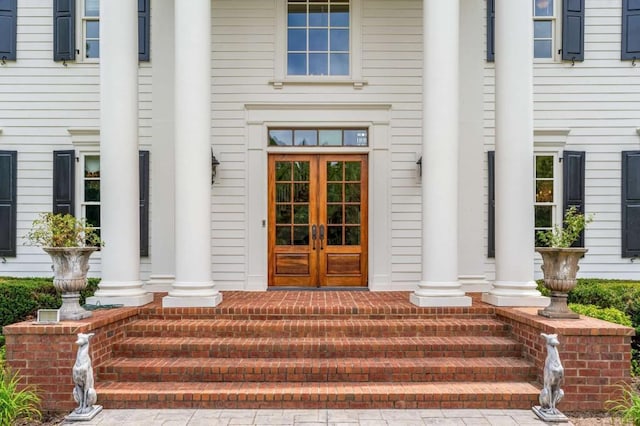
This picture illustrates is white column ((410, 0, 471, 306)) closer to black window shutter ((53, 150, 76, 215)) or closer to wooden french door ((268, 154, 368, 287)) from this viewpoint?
wooden french door ((268, 154, 368, 287))

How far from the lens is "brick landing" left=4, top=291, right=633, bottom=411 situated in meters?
4.20

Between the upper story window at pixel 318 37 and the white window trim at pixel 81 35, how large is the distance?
11.0 feet

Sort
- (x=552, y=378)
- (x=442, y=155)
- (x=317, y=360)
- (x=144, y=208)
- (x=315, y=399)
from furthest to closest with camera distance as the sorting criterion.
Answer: (x=144, y=208)
(x=442, y=155)
(x=317, y=360)
(x=315, y=399)
(x=552, y=378)

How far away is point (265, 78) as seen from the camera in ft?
24.4

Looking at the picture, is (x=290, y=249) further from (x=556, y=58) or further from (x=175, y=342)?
(x=556, y=58)

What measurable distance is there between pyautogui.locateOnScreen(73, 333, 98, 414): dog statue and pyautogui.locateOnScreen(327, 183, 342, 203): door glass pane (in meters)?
4.37

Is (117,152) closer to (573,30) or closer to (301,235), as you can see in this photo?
(301,235)

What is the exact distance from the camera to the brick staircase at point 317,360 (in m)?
4.20

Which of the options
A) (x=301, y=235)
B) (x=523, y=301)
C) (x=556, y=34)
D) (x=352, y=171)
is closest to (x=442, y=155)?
(x=523, y=301)

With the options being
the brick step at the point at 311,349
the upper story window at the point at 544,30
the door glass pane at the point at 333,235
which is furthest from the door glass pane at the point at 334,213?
Result: the upper story window at the point at 544,30

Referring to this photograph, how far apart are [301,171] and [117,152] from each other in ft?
9.68

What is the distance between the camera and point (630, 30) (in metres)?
7.54

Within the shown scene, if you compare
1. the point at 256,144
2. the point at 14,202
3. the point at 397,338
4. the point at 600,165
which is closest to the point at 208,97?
the point at 256,144

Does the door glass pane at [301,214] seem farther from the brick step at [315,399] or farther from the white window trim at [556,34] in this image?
the white window trim at [556,34]
